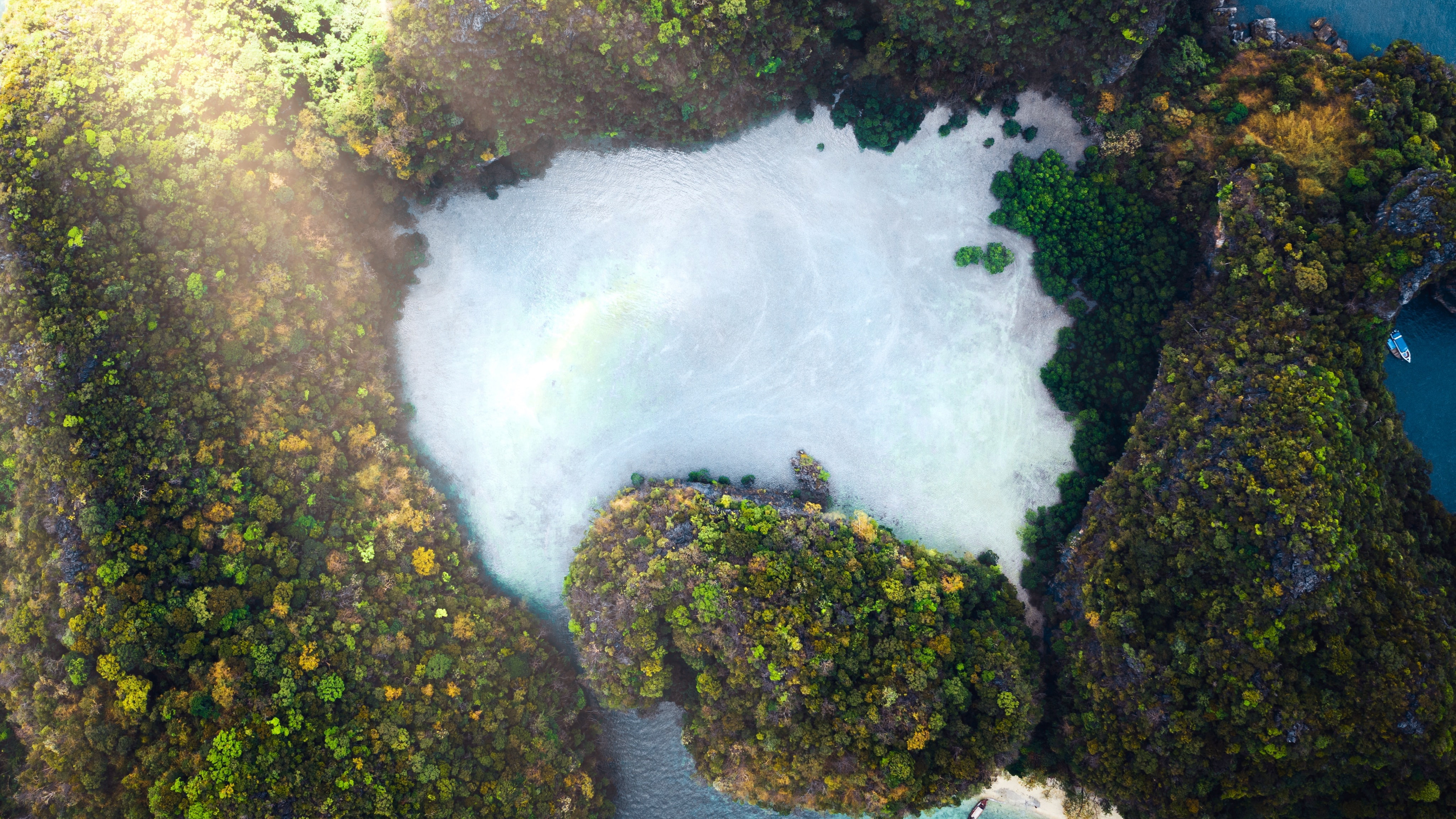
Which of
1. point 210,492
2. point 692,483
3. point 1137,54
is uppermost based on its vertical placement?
point 1137,54

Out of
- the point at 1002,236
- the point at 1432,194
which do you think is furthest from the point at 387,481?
the point at 1432,194

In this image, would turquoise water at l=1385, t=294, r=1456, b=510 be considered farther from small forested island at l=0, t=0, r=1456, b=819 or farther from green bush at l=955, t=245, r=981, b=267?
green bush at l=955, t=245, r=981, b=267

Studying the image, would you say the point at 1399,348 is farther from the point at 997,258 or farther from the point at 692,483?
the point at 692,483

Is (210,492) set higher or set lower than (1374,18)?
lower

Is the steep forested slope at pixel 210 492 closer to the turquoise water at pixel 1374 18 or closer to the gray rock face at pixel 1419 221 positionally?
the gray rock face at pixel 1419 221

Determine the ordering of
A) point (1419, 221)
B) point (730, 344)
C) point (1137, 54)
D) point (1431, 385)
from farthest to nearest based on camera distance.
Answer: point (730, 344) < point (1431, 385) < point (1137, 54) < point (1419, 221)

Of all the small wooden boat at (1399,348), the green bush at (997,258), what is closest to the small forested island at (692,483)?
the green bush at (997,258)

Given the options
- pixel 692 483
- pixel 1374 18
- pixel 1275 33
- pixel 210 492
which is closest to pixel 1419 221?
pixel 1275 33

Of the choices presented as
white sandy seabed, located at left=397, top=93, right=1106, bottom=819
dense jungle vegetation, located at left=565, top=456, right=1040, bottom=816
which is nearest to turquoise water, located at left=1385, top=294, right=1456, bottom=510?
white sandy seabed, located at left=397, top=93, right=1106, bottom=819
